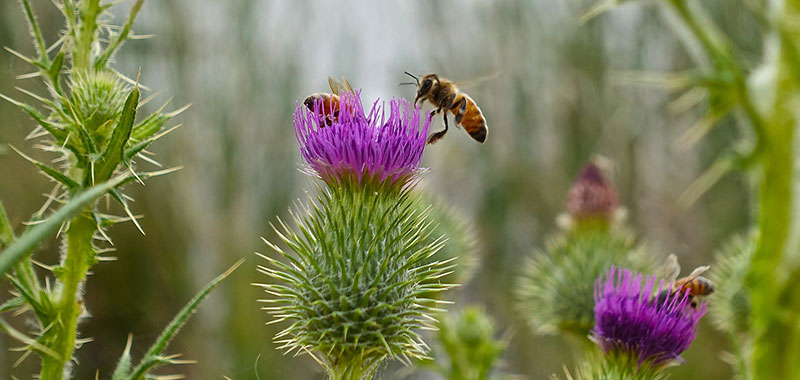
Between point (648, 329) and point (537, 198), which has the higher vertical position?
point (648, 329)

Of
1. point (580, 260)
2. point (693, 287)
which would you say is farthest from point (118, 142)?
point (580, 260)

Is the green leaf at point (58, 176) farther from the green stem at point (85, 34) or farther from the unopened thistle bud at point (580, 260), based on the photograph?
the unopened thistle bud at point (580, 260)

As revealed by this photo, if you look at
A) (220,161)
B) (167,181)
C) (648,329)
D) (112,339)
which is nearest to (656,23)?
(220,161)

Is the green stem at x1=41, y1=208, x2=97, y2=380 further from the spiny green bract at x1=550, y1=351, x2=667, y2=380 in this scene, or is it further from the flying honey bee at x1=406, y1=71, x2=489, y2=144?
the flying honey bee at x1=406, y1=71, x2=489, y2=144

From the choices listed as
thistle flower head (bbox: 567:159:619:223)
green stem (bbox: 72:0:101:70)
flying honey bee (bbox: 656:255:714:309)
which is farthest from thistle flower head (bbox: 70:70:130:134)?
thistle flower head (bbox: 567:159:619:223)

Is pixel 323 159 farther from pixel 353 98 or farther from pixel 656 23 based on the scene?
pixel 656 23

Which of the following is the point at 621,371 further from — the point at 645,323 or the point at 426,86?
the point at 426,86
